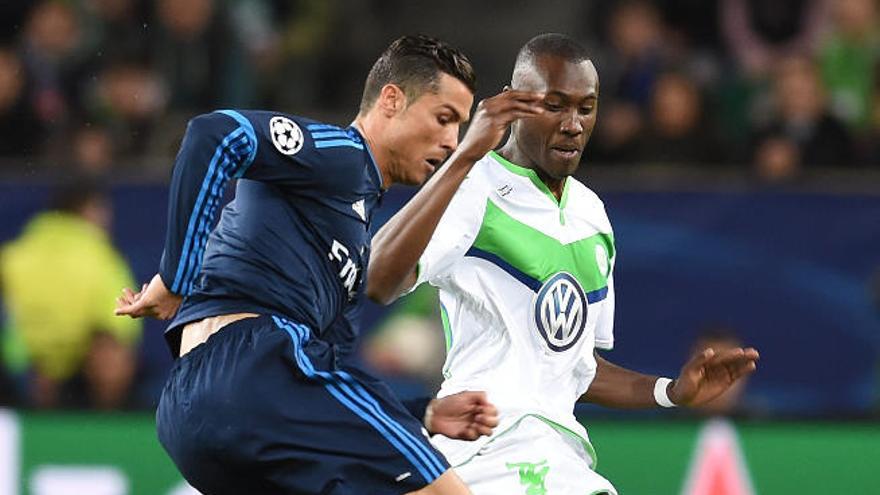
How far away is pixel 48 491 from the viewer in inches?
349

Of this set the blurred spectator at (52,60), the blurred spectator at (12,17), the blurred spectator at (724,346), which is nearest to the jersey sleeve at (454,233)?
the blurred spectator at (724,346)

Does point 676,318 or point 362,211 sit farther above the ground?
point 676,318

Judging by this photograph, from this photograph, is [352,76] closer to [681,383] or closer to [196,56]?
[196,56]

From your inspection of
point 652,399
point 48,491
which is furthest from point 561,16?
point 652,399

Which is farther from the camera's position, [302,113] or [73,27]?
[302,113]

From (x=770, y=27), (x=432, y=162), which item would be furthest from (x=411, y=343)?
(x=432, y=162)

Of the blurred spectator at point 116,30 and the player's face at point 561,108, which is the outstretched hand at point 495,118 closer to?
the player's face at point 561,108

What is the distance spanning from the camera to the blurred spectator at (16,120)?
1075 cm

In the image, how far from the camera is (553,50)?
5.80m

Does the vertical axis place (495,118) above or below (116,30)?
below

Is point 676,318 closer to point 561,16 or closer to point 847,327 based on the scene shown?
point 847,327

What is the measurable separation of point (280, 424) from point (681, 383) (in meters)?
1.57

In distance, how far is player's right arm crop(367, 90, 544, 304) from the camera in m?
5.25

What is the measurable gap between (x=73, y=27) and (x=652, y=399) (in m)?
6.26
